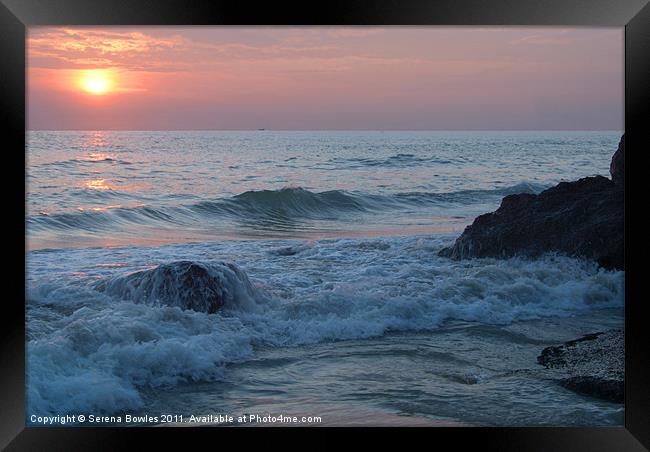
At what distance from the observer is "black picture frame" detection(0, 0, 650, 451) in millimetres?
3779

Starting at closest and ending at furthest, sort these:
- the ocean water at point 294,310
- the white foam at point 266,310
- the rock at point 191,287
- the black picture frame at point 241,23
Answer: the black picture frame at point 241,23 → the ocean water at point 294,310 → the white foam at point 266,310 → the rock at point 191,287

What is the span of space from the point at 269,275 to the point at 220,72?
10229 millimetres

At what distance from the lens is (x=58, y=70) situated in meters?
12.2

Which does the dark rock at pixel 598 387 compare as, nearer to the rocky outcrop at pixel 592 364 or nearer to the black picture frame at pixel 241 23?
the rocky outcrop at pixel 592 364

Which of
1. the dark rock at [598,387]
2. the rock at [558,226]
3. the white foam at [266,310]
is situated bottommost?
the dark rock at [598,387]

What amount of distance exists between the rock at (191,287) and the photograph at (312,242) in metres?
0.02

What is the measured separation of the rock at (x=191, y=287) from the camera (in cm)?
585

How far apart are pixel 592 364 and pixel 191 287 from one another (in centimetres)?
315

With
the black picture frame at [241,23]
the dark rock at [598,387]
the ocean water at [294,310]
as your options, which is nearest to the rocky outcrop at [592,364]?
the dark rock at [598,387]

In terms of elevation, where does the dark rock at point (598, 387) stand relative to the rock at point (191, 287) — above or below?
below

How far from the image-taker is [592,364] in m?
4.88

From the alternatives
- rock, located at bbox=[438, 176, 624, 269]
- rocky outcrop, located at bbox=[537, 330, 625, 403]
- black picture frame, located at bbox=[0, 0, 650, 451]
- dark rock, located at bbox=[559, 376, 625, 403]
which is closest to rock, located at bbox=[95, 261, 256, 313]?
black picture frame, located at bbox=[0, 0, 650, 451]

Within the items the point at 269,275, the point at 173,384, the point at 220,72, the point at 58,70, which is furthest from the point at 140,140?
the point at 173,384
